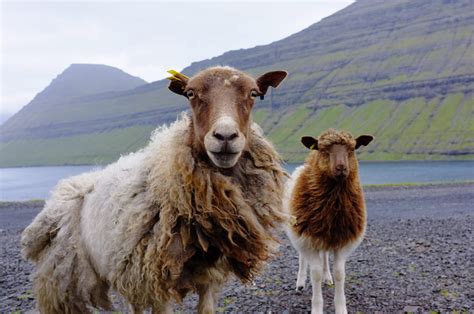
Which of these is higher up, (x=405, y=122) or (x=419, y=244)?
(x=419, y=244)

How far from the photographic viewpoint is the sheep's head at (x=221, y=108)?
420 centimetres

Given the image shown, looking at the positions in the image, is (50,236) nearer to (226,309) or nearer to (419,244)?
(226,309)

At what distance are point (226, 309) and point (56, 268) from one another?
12.5ft

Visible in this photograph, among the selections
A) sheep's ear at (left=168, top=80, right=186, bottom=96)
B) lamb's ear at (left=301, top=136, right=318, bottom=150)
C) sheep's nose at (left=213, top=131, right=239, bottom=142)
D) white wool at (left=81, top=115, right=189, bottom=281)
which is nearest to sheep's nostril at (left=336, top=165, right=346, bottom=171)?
lamb's ear at (left=301, top=136, right=318, bottom=150)

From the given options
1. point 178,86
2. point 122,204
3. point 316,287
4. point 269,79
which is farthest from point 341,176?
point 122,204

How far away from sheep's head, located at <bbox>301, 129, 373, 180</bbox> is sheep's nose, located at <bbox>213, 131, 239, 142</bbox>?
4.57 metres

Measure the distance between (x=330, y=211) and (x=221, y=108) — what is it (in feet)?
15.3

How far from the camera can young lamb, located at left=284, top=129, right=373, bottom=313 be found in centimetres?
826

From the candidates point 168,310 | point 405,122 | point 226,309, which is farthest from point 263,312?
point 405,122

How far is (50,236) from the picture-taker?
627 cm

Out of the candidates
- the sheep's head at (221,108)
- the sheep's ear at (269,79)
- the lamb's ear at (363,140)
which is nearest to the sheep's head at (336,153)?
the lamb's ear at (363,140)

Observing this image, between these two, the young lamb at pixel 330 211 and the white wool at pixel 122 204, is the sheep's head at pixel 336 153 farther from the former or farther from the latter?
the white wool at pixel 122 204

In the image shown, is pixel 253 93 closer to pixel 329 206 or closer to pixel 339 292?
pixel 329 206

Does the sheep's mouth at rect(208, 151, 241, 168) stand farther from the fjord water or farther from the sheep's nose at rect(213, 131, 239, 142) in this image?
the fjord water
